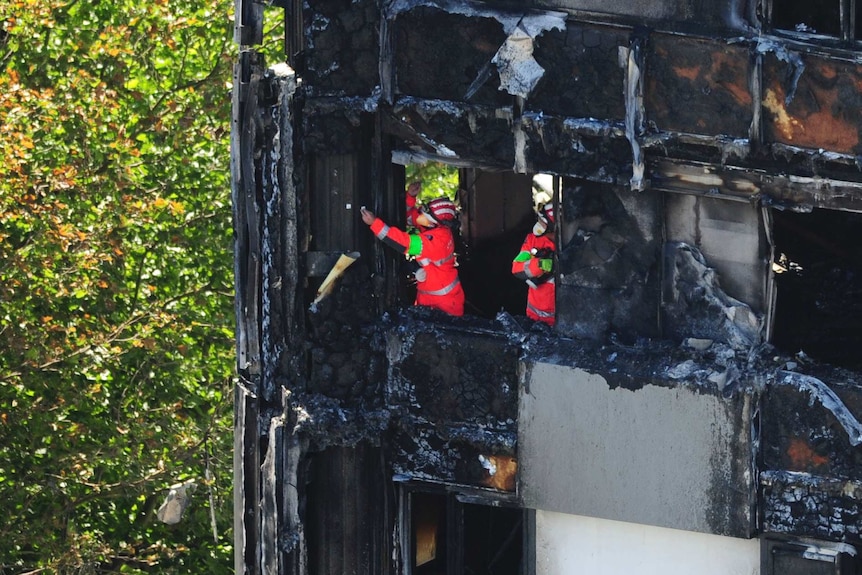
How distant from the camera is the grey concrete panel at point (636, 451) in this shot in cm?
1495

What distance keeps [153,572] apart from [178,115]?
5987 mm

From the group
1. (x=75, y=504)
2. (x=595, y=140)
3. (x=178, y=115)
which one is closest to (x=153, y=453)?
(x=75, y=504)

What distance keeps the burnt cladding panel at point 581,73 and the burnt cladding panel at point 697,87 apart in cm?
29

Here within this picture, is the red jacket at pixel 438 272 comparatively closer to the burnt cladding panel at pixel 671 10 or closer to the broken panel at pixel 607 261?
the broken panel at pixel 607 261

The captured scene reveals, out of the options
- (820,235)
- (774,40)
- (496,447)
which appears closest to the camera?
(774,40)

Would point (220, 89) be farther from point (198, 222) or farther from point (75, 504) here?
point (75, 504)

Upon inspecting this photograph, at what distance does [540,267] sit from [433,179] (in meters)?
13.7

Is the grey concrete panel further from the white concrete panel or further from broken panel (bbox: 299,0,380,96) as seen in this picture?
broken panel (bbox: 299,0,380,96)

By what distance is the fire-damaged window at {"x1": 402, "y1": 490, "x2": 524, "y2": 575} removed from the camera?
17.2 m

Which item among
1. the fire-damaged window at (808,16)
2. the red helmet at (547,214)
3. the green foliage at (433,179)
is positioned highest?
the fire-damaged window at (808,16)

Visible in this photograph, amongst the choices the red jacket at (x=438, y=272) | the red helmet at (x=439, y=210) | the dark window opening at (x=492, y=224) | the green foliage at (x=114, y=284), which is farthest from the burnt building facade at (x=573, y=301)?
the green foliage at (x=114, y=284)

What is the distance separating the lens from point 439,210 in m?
16.7

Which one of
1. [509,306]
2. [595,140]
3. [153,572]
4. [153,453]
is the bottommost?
[153,572]

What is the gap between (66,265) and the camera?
75.8 ft
